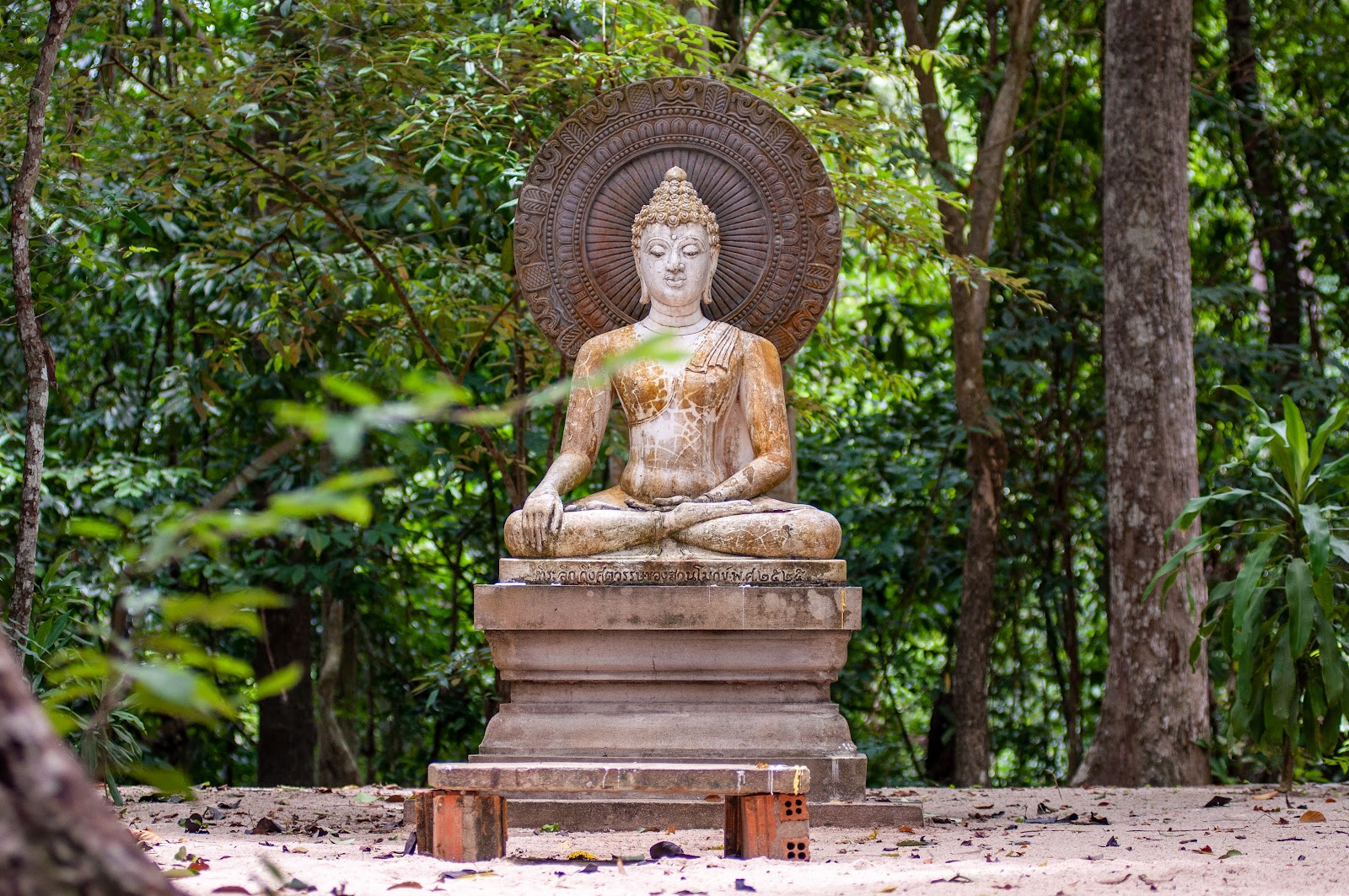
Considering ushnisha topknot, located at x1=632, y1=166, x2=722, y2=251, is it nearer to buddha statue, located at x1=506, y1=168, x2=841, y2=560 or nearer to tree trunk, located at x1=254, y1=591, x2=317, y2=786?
buddha statue, located at x1=506, y1=168, x2=841, y2=560

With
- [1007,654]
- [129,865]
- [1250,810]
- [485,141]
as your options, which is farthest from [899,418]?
[129,865]

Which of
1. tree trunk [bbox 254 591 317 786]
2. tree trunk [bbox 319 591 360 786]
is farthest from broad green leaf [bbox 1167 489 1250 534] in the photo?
tree trunk [bbox 254 591 317 786]

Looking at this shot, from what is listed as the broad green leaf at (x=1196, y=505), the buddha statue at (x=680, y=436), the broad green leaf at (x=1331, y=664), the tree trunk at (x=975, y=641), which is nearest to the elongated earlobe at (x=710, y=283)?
the buddha statue at (x=680, y=436)

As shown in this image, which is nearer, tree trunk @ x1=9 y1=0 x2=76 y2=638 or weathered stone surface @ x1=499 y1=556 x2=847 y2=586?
tree trunk @ x1=9 y1=0 x2=76 y2=638

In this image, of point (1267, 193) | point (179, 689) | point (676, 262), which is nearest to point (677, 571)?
point (676, 262)

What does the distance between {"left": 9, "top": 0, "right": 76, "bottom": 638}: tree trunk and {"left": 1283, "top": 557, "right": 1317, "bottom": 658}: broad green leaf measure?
15.4ft

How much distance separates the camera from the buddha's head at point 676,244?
6.06m

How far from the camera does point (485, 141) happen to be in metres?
7.28

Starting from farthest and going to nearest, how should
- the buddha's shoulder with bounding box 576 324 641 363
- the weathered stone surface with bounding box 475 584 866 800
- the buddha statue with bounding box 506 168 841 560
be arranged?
the buddha's shoulder with bounding box 576 324 641 363, the buddha statue with bounding box 506 168 841 560, the weathered stone surface with bounding box 475 584 866 800

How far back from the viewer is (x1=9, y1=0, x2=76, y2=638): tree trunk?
5258 millimetres

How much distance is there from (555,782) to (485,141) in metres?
4.02

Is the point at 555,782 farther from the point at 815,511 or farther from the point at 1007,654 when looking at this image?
the point at 1007,654

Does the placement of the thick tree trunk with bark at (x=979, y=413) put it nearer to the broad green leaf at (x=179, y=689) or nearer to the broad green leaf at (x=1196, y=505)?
the broad green leaf at (x=1196, y=505)

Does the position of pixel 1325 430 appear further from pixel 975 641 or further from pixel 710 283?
pixel 975 641
